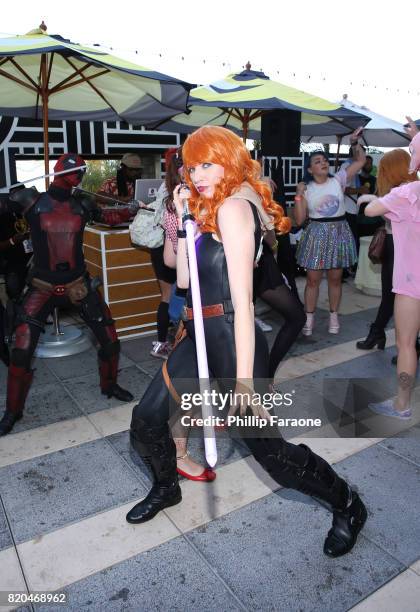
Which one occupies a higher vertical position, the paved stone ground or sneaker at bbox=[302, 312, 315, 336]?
the paved stone ground

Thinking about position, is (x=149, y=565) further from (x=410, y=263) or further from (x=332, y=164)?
(x=332, y=164)

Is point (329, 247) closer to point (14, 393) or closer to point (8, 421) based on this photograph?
point (14, 393)

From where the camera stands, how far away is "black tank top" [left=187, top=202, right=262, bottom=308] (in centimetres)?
222

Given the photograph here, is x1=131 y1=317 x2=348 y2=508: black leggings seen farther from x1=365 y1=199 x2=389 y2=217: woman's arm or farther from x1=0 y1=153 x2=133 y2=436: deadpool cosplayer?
x1=0 y1=153 x2=133 y2=436: deadpool cosplayer

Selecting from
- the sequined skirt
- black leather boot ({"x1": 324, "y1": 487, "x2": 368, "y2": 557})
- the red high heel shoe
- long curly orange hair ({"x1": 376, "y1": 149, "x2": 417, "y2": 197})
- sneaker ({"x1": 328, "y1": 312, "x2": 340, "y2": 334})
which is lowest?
sneaker ({"x1": 328, "y1": 312, "x2": 340, "y2": 334})

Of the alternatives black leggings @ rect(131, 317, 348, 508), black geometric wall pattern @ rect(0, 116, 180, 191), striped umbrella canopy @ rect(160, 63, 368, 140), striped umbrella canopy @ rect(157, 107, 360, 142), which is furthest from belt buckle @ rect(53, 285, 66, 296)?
striped umbrella canopy @ rect(157, 107, 360, 142)

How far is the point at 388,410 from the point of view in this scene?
13.1ft

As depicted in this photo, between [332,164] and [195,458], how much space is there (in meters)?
11.6

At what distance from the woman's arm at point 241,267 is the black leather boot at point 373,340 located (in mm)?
3705

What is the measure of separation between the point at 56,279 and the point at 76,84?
104 inches

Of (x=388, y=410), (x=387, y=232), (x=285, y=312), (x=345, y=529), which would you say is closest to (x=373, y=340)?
(x=387, y=232)

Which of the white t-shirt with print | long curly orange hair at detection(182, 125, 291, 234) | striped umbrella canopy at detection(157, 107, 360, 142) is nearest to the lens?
long curly orange hair at detection(182, 125, 291, 234)

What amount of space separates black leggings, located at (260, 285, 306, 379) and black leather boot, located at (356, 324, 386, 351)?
5.67 ft

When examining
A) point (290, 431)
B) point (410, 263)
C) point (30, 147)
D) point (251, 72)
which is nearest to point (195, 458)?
point (290, 431)
